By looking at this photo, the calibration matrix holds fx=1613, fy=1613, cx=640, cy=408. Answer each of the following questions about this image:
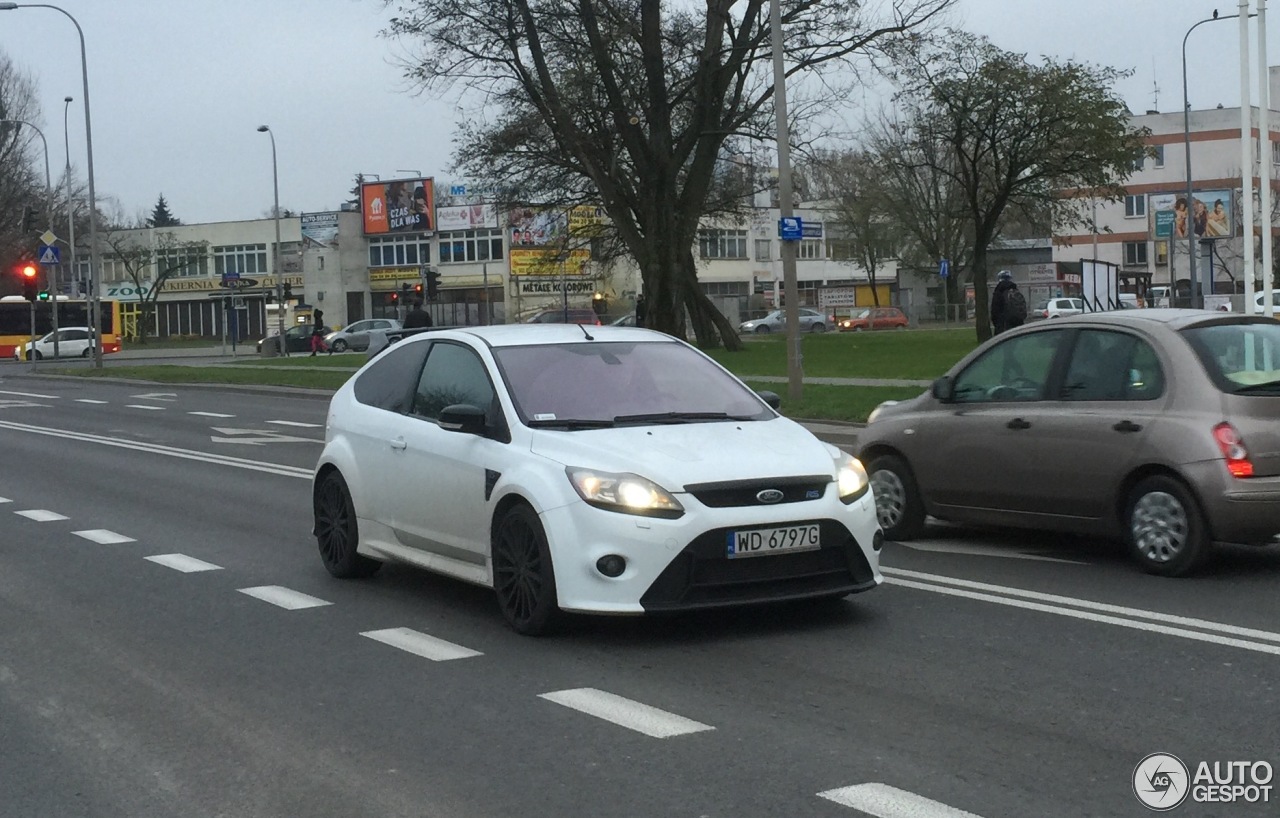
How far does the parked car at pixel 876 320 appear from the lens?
74.6 meters

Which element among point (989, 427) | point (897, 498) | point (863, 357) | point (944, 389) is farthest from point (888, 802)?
point (863, 357)

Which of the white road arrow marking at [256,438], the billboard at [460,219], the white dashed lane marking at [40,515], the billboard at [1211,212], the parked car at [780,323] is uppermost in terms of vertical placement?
the billboard at [460,219]

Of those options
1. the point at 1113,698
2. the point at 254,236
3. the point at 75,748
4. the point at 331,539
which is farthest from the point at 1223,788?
the point at 254,236

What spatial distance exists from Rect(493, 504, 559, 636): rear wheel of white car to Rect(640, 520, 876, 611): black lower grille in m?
0.50

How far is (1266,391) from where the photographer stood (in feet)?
28.6

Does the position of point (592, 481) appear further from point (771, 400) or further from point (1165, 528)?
point (1165, 528)

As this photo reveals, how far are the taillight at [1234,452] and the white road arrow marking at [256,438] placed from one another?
13.4m

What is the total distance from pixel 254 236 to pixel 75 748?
102 m

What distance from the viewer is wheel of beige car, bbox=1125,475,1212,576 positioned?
8.59 m

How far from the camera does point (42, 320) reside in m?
72.9

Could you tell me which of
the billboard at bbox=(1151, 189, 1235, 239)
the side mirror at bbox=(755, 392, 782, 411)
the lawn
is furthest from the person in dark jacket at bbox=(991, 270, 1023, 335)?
the billboard at bbox=(1151, 189, 1235, 239)

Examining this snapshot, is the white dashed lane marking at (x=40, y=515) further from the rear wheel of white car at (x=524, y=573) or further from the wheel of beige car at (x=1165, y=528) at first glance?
the wheel of beige car at (x=1165, y=528)

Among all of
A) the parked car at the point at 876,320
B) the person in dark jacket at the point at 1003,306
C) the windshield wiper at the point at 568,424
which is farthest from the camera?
the parked car at the point at 876,320

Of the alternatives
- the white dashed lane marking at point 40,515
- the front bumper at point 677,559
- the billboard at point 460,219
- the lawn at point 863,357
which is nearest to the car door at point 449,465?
the front bumper at point 677,559
